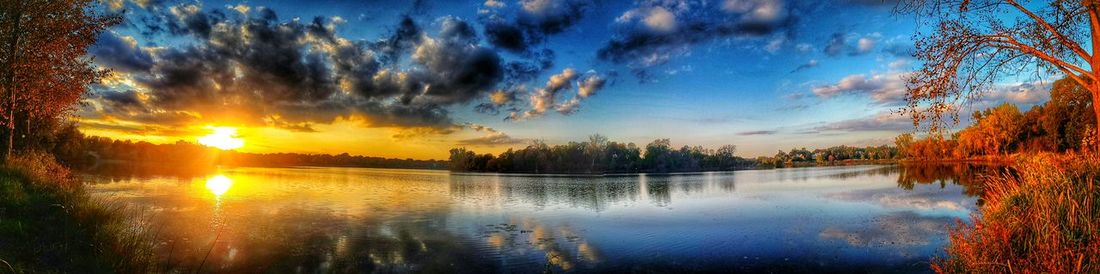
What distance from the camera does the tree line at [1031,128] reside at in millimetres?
68625

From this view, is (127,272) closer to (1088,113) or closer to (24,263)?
(24,263)

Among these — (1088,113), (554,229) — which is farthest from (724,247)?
(1088,113)

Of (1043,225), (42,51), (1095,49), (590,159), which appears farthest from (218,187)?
→ (590,159)

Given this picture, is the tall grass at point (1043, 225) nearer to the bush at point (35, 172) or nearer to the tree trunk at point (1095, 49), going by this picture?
the tree trunk at point (1095, 49)

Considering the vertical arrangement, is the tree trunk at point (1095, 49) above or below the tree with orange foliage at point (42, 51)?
below

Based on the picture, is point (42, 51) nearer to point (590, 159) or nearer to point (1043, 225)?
point (1043, 225)

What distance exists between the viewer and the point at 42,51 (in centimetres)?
2341

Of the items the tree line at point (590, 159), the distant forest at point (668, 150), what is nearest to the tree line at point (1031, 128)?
the distant forest at point (668, 150)

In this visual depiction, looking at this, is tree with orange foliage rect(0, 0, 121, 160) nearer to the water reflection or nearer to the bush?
the bush

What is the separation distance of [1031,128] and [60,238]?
11932cm

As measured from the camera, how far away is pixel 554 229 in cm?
1912

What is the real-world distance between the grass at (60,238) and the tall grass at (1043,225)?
14202mm

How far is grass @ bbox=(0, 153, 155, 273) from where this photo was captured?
348 inches

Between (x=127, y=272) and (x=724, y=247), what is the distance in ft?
47.4
